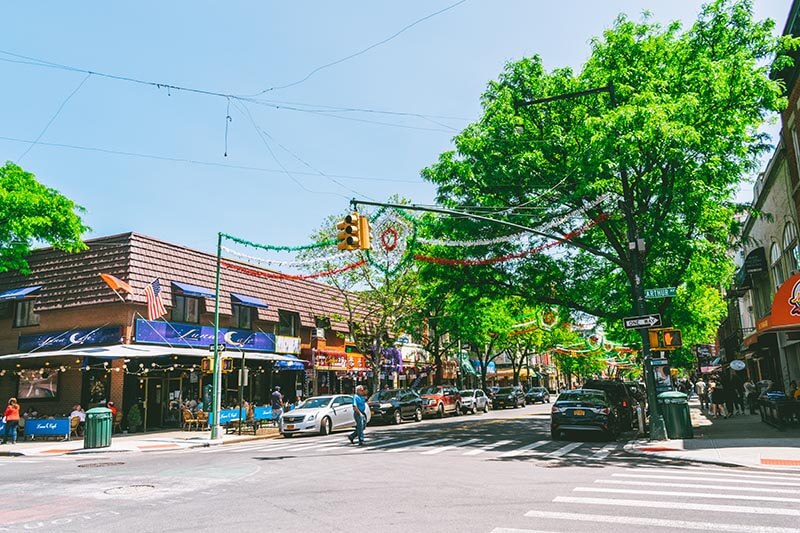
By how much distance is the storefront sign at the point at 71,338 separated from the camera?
25.1m

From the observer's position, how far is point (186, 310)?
28438 millimetres

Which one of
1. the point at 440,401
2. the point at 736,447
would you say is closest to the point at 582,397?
the point at 736,447

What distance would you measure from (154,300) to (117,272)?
2355 millimetres

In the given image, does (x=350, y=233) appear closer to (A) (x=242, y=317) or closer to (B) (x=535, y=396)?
(A) (x=242, y=317)

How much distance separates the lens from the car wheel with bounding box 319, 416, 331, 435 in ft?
77.9

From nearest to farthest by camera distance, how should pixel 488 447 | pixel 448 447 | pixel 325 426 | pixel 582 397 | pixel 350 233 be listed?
1. pixel 350 233
2. pixel 488 447
3. pixel 448 447
4. pixel 582 397
5. pixel 325 426

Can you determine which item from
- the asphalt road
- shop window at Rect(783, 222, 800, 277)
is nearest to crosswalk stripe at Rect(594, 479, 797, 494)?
the asphalt road

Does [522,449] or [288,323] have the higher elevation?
[288,323]

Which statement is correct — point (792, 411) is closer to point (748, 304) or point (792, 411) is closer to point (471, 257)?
point (471, 257)

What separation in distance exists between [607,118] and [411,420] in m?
19.8

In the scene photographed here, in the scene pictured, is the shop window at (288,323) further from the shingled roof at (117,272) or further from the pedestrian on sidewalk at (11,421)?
the pedestrian on sidewalk at (11,421)

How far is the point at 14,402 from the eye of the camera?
22.3 meters

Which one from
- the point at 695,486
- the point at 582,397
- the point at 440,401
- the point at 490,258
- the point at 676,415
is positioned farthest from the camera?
the point at 440,401

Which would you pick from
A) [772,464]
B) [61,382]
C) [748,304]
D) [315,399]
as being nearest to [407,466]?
[772,464]
